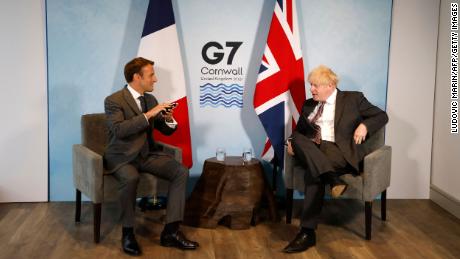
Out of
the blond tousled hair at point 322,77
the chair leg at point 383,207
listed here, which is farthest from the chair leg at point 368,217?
the blond tousled hair at point 322,77

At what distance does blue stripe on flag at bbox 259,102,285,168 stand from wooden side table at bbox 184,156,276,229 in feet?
1.49

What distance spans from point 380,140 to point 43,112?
2826 mm

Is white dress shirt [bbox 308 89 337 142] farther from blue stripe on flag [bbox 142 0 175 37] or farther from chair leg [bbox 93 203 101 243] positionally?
chair leg [bbox 93 203 101 243]

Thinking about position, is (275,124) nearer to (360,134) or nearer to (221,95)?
(221,95)

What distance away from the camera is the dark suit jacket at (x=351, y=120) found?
425 cm

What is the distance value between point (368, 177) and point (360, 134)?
0.32 meters

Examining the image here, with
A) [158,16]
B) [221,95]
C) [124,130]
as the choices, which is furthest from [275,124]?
[124,130]

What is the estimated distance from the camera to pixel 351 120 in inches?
169

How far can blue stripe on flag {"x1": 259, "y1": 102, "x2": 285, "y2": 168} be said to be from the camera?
4.85 meters

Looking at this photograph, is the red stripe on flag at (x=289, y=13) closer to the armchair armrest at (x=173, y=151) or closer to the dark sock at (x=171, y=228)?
the armchair armrest at (x=173, y=151)

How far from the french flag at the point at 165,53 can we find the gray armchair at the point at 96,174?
0.45 m

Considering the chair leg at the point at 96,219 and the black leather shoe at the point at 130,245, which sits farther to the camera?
the chair leg at the point at 96,219

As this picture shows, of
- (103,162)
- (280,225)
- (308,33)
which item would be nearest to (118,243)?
(103,162)

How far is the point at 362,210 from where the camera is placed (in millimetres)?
4980
